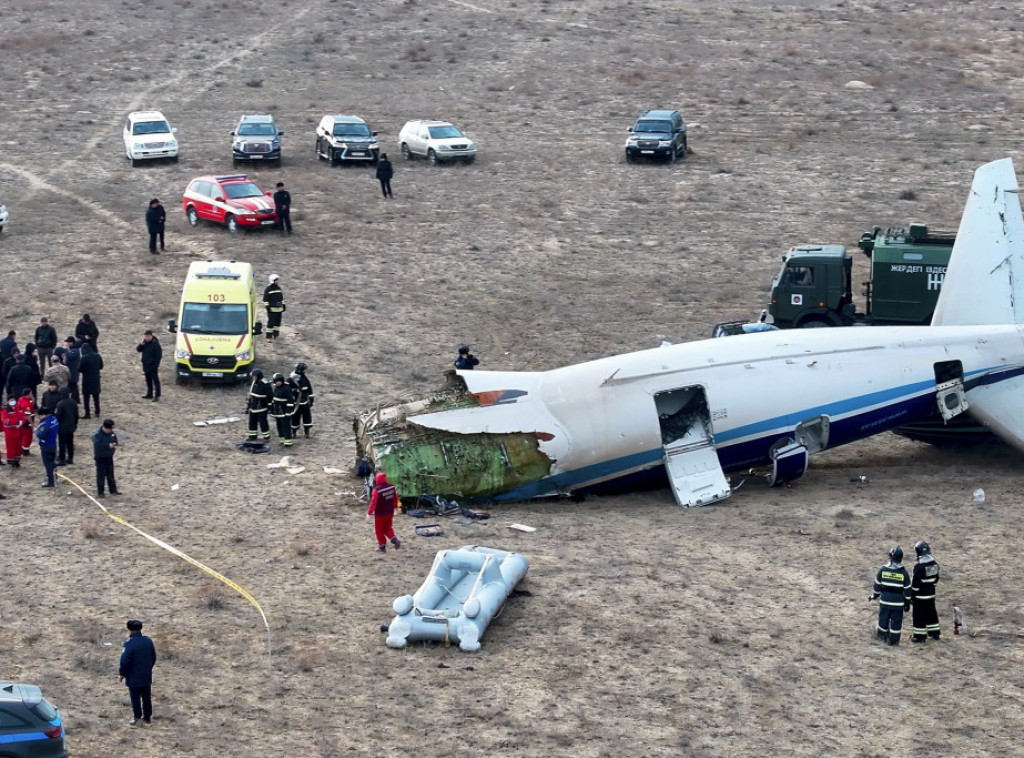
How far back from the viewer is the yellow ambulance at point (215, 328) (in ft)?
114

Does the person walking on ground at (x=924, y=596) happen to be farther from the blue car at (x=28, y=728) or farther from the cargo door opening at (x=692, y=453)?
the blue car at (x=28, y=728)

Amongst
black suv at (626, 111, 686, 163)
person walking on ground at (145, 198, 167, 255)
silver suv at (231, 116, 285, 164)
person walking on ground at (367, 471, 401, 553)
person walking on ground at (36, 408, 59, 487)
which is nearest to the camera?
person walking on ground at (367, 471, 401, 553)

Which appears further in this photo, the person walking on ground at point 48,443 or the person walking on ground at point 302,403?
the person walking on ground at point 302,403

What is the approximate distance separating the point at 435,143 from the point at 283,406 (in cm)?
2464

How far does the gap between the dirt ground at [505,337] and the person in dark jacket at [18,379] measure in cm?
175

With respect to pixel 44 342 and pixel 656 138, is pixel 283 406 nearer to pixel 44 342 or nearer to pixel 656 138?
pixel 44 342

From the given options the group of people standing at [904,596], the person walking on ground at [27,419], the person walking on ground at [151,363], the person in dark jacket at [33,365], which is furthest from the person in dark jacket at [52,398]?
the group of people standing at [904,596]

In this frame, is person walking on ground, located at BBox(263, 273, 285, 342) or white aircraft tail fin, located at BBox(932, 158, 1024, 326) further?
person walking on ground, located at BBox(263, 273, 285, 342)

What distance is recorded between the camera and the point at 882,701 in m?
19.8

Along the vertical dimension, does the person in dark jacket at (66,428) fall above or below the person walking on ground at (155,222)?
below

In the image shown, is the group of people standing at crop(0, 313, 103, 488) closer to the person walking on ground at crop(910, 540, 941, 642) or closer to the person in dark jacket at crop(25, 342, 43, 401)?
the person in dark jacket at crop(25, 342, 43, 401)

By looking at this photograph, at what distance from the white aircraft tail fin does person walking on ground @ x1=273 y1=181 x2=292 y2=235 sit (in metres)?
21.6

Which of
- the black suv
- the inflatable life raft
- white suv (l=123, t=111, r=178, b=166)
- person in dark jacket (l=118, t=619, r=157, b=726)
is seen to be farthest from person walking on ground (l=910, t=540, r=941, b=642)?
white suv (l=123, t=111, r=178, b=166)

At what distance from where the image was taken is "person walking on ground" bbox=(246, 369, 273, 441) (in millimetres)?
30594
